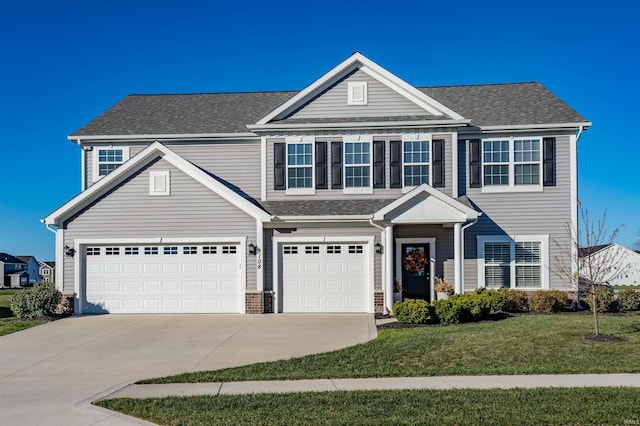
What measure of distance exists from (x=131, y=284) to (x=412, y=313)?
9.33m

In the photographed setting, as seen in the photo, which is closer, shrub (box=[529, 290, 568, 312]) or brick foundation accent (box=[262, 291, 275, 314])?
shrub (box=[529, 290, 568, 312])

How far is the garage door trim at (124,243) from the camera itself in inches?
717

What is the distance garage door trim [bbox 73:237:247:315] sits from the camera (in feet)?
59.8

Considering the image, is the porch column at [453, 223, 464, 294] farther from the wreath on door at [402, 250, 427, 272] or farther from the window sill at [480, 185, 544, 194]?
the window sill at [480, 185, 544, 194]

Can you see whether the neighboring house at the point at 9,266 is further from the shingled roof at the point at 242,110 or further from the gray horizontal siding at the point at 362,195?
the gray horizontal siding at the point at 362,195

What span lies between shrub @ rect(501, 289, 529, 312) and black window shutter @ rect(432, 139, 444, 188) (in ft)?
13.3

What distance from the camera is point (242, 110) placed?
21922 mm

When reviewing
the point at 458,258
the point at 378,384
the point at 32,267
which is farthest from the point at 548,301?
the point at 32,267

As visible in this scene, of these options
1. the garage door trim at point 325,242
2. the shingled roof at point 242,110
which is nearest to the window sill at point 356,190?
the garage door trim at point 325,242

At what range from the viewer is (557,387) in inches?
328

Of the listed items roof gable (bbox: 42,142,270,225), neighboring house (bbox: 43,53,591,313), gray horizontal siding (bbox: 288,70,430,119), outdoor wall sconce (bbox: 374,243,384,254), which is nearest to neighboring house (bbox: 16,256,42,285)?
roof gable (bbox: 42,142,270,225)

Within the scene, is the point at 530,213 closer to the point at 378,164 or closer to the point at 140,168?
the point at 378,164

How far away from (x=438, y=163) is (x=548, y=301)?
18.1 ft

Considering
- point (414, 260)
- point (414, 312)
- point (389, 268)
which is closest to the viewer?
point (414, 312)
